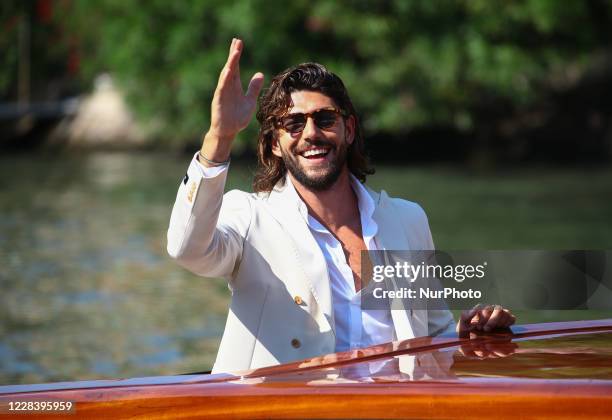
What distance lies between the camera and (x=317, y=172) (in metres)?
3.38

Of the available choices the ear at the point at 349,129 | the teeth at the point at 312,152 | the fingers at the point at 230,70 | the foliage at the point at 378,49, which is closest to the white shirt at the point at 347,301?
the teeth at the point at 312,152

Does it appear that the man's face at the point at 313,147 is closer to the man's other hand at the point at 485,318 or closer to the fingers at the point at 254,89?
the fingers at the point at 254,89

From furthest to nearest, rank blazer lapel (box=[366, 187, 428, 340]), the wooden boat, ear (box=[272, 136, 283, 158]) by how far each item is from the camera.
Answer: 1. ear (box=[272, 136, 283, 158])
2. blazer lapel (box=[366, 187, 428, 340])
3. the wooden boat

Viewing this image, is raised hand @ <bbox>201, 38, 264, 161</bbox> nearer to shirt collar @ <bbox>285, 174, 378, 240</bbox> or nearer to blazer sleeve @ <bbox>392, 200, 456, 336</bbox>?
shirt collar @ <bbox>285, 174, 378, 240</bbox>

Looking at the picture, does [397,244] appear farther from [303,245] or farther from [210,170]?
[210,170]

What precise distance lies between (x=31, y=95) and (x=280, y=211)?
84.1 feet

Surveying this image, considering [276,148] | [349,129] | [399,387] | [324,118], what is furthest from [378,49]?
[399,387]

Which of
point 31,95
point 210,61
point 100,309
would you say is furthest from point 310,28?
point 100,309

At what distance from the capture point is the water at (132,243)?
25.7 ft

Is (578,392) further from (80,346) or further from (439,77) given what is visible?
(439,77)

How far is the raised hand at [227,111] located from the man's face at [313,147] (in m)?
0.34

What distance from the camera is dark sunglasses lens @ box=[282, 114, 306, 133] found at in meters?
3.38

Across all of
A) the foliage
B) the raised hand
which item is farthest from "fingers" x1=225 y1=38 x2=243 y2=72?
the foliage

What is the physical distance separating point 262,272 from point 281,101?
492mm
